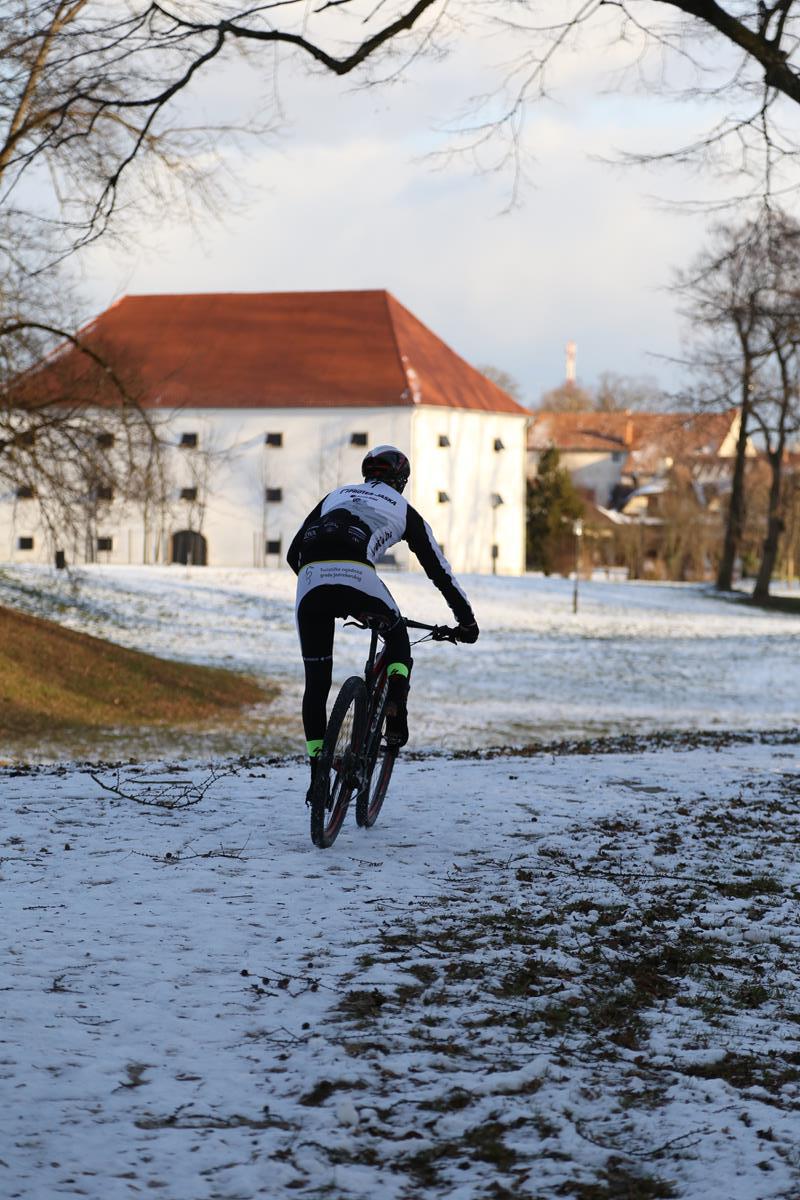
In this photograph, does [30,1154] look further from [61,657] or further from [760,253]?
[61,657]

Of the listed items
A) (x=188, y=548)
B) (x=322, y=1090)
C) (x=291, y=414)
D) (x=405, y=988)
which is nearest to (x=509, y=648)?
(x=405, y=988)

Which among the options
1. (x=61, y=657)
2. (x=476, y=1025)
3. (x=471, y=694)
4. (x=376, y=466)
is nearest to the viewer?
(x=476, y=1025)

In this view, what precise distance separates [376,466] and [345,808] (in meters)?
1.69

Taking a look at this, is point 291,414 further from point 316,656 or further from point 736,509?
point 316,656

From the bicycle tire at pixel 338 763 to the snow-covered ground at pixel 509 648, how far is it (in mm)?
12346

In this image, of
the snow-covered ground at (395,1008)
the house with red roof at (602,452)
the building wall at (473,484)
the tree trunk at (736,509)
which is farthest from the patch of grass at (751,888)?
the house with red roof at (602,452)

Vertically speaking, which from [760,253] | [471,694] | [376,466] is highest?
[760,253]

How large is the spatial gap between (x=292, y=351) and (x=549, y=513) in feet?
73.5

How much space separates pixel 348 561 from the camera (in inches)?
269

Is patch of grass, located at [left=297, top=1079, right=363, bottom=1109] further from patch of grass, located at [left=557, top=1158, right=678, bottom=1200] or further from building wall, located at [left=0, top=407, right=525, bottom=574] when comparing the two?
building wall, located at [left=0, top=407, right=525, bottom=574]

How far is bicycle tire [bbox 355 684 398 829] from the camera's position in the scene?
734 centimetres

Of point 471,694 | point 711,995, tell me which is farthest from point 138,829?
point 471,694

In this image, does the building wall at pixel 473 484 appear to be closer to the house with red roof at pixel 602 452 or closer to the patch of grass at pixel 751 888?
the house with red roof at pixel 602 452

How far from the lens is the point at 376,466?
717cm
